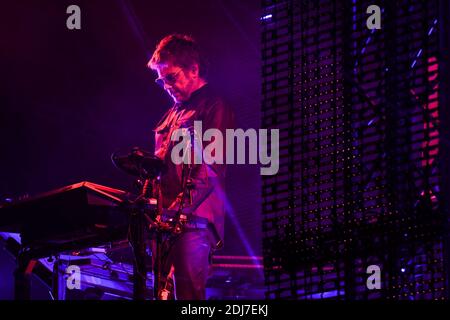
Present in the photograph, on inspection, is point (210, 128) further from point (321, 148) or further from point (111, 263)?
point (111, 263)

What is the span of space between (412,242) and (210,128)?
1.32m

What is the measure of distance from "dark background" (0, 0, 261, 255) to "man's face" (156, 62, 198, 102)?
1489mm

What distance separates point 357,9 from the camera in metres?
5.11

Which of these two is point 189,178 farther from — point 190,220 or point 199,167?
point 190,220

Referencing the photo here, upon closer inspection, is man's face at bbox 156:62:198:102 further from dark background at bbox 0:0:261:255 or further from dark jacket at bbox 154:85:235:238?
dark background at bbox 0:0:261:255

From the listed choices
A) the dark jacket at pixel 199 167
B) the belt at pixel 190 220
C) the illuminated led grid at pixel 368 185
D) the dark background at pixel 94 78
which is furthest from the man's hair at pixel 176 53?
the dark background at pixel 94 78

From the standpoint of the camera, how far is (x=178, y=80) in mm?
5172

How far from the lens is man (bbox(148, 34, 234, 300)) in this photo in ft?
14.9

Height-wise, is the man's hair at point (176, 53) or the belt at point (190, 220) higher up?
the man's hair at point (176, 53)

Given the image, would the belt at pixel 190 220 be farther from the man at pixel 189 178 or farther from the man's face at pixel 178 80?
the man's face at pixel 178 80

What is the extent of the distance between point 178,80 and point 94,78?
181 cm

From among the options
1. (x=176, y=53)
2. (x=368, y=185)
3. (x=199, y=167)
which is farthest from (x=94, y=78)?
(x=368, y=185)

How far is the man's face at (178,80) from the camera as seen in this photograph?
5.15m
